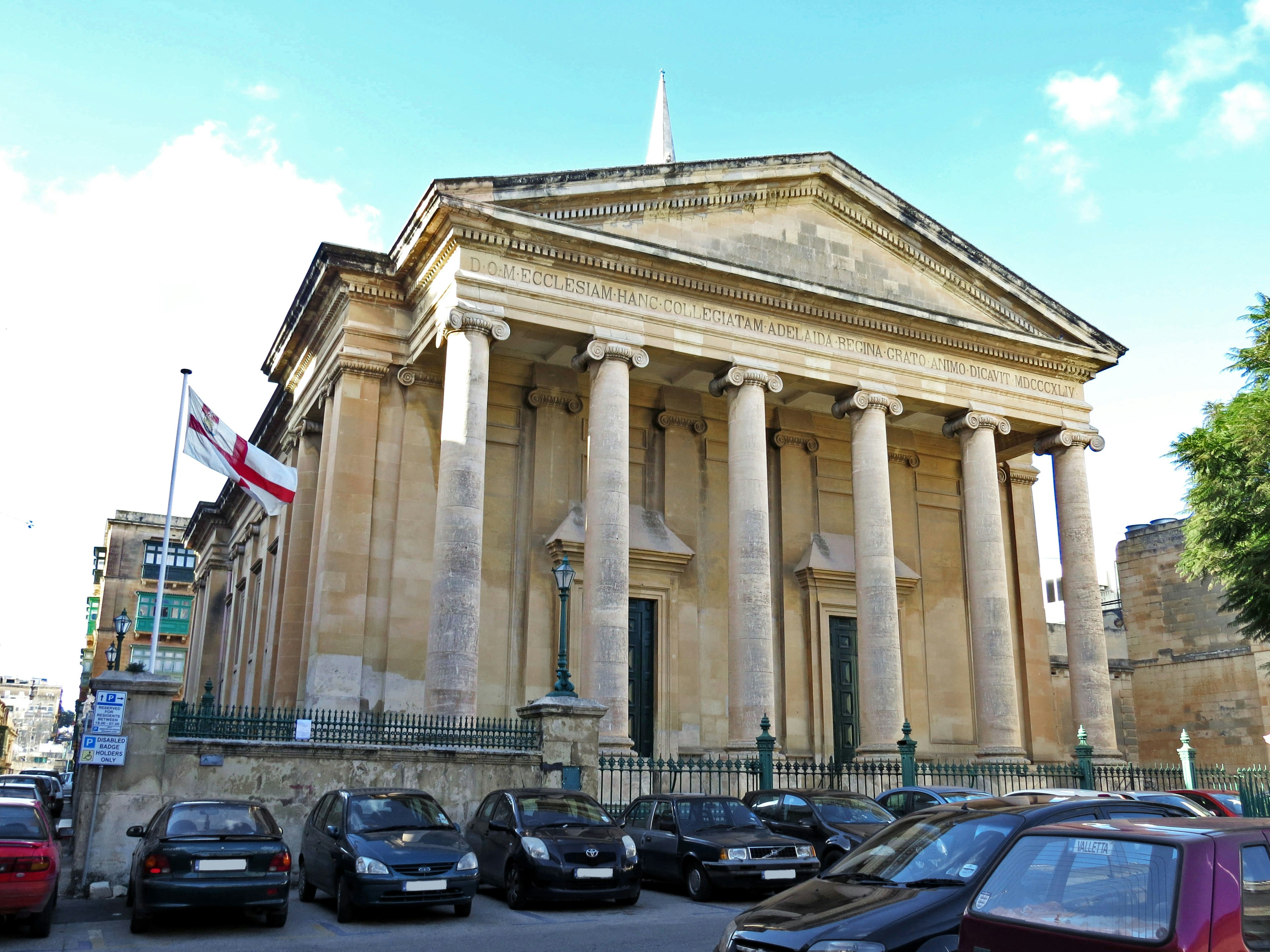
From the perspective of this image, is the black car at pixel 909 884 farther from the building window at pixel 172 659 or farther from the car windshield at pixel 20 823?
the building window at pixel 172 659

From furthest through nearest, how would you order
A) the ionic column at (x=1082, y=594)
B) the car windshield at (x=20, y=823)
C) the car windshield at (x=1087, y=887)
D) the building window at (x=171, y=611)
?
the building window at (x=171, y=611)
the ionic column at (x=1082, y=594)
the car windshield at (x=20, y=823)
the car windshield at (x=1087, y=887)

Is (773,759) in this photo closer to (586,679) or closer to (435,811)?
(586,679)

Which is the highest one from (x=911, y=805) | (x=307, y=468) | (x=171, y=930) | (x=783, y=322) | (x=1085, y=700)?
(x=783, y=322)

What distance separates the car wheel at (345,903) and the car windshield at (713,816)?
4.47 metres

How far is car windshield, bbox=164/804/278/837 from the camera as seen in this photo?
37.7 ft

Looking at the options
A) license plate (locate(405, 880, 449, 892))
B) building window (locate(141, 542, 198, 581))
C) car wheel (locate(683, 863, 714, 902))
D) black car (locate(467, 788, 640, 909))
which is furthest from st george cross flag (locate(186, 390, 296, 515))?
building window (locate(141, 542, 198, 581))

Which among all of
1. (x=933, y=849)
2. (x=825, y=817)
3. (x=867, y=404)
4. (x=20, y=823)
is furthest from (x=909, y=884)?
(x=867, y=404)

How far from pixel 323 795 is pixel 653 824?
4.49 metres

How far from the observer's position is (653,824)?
593 inches

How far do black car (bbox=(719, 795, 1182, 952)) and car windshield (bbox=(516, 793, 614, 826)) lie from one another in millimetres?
5820

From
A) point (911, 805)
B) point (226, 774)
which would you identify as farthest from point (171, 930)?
point (911, 805)

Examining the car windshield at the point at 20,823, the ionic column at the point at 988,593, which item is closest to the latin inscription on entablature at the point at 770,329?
the ionic column at the point at 988,593

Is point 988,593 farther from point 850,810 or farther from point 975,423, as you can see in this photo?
point 850,810

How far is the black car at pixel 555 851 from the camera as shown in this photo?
12.7 metres
